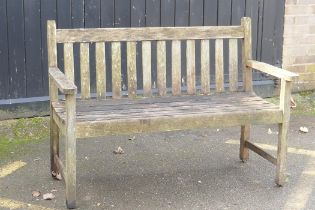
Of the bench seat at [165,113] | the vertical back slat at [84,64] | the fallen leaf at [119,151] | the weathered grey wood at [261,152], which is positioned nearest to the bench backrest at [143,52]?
the vertical back slat at [84,64]

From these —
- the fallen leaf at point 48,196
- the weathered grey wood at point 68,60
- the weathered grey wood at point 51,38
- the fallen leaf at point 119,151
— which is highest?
the weathered grey wood at point 51,38

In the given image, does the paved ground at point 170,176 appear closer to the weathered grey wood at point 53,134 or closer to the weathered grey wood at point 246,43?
the weathered grey wood at point 53,134

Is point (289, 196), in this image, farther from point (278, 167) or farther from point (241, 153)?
point (241, 153)

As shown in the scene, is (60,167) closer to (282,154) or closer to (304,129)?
(282,154)

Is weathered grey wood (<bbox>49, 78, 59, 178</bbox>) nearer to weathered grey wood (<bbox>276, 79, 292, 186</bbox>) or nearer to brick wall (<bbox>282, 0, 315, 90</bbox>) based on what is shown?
weathered grey wood (<bbox>276, 79, 292, 186</bbox>)

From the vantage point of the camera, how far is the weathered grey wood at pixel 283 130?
4.04m

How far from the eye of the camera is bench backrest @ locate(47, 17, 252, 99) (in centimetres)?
414

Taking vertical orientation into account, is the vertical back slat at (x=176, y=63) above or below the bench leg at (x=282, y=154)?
above

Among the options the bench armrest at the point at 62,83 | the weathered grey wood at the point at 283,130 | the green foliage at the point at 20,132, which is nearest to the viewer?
the bench armrest at the point at 62,83

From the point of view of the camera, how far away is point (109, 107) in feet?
13.6

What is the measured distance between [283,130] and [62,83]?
157 centimetres

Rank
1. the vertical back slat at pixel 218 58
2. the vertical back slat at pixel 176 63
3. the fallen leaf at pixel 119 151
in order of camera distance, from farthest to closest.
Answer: the fallen leaf at pixel 119 151 < the vertical back slat at pixel 218 58 < the vertical back slat at pixel 176 63

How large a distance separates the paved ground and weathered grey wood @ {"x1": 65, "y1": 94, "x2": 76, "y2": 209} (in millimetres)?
133

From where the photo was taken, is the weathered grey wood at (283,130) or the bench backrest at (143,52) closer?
the weathered grey wood at (283,130)
